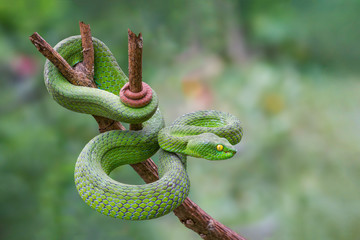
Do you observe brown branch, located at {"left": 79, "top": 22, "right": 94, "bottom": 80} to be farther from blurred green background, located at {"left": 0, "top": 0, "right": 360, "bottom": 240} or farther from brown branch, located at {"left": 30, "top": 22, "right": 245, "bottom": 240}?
blurred green background, located at {"left": 0, "top": 0, "right": 360, "bottom": 240}

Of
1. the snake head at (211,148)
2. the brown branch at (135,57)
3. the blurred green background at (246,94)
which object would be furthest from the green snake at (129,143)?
the blurred green background at (246,94)

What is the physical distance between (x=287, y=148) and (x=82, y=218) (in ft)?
9.22

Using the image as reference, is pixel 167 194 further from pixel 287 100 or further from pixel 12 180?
pixel 287 100

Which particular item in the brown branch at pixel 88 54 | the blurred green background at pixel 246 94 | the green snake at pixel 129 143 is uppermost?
the blurred green background at pixel 246 94

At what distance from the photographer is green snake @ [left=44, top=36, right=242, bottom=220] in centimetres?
171

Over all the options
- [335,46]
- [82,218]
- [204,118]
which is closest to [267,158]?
[335,46]

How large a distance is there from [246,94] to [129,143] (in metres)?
3.51

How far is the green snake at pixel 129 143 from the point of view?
171 cm

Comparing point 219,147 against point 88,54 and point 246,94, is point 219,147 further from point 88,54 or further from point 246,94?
point 246,94

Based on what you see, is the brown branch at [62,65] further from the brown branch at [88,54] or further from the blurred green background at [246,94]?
the blurred green background at [246,94]

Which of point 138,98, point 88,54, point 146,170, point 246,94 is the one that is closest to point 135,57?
point 138,98

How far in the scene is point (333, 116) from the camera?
16.8ft

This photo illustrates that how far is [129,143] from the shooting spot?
1.99 m

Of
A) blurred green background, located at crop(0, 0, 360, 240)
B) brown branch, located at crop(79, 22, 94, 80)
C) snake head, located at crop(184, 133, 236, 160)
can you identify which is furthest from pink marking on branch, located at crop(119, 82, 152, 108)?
blurred green background, located at crop(0, 0, 360, 240)
